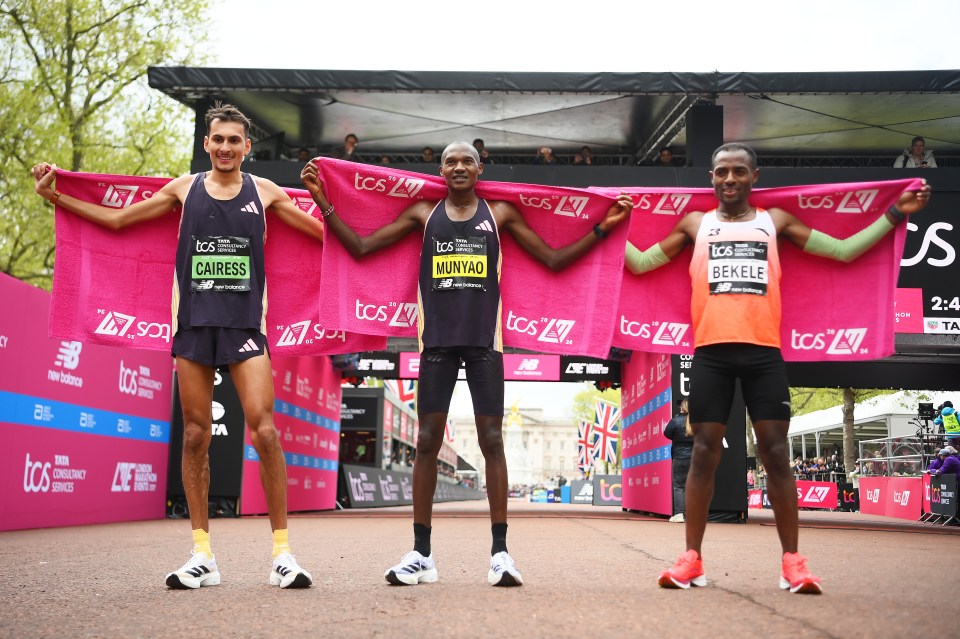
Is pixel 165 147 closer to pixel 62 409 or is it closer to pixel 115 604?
pixel 62 409

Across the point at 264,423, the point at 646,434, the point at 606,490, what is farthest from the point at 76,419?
the point at 606,490

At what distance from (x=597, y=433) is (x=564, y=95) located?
21860 mm

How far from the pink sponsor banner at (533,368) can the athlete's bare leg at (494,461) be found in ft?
49.1

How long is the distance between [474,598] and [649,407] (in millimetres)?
13297

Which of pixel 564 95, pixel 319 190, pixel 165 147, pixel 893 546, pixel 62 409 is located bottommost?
pixel 893 546

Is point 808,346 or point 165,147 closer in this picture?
point 808,346

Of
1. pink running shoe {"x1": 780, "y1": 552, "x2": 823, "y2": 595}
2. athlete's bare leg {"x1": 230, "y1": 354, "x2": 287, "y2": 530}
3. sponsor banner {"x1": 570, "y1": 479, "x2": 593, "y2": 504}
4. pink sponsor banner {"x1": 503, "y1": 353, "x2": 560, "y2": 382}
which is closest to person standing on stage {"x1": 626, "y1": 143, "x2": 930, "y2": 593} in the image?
pink running shoe {"x1": 780, "y1": 552, "x2": 823, "y2": 595}

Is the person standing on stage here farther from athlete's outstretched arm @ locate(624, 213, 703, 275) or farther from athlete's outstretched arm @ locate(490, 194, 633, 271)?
athlete's outstretched arm @ locate(490, 194, 633, 271)

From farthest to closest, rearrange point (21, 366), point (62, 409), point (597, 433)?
1. point (597, 433)
2. point (62, 409)
3. point (21, 366)

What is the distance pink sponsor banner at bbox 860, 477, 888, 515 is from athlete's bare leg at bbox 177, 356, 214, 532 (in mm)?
20326

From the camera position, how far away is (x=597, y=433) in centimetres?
3391

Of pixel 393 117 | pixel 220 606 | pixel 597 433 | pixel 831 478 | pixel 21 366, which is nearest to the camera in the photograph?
pixel 220 606

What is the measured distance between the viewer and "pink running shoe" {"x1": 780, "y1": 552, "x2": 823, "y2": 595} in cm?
352

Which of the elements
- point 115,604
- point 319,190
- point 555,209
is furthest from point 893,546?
point 115,604
